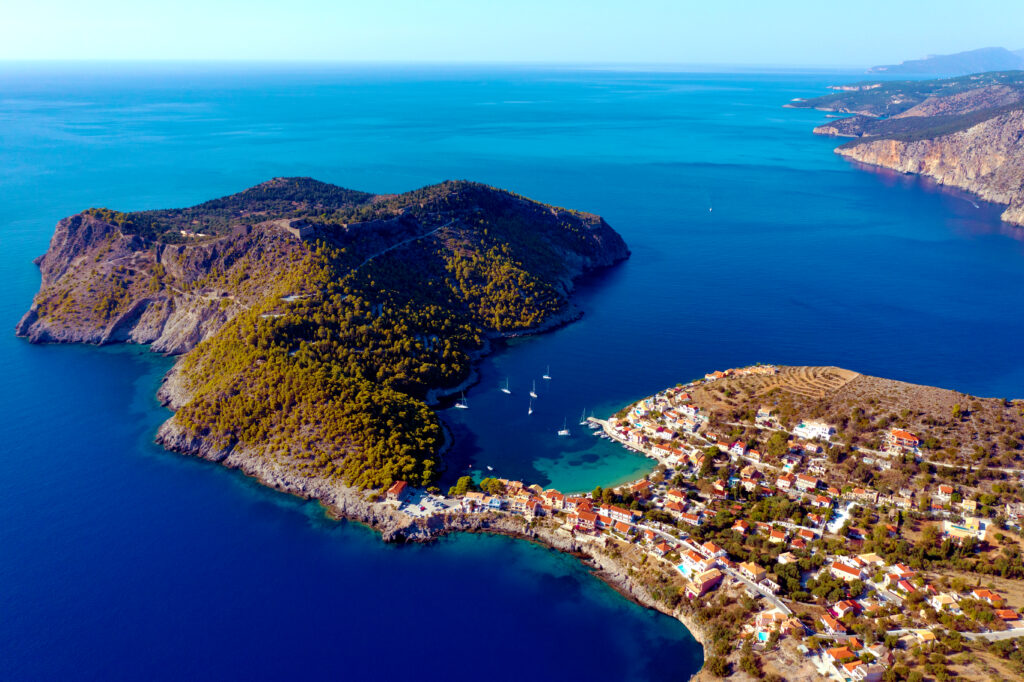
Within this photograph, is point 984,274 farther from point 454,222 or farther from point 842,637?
point 842,637

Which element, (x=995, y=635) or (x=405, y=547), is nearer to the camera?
(x=995, y=635)

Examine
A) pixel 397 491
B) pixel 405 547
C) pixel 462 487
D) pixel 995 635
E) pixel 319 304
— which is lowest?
pixel 405 547

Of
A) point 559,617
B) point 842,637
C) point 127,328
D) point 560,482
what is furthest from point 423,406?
point 127,328

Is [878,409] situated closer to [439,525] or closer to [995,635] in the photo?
[995,635]

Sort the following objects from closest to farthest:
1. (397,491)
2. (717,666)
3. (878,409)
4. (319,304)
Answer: (717,666)
(397,491)
(878,409)
(319,304)

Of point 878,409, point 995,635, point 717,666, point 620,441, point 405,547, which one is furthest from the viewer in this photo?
point 620,441

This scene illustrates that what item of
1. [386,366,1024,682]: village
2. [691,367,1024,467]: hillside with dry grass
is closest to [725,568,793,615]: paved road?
[386,366,1024,682]: village

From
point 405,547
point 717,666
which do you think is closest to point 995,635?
point 717,666

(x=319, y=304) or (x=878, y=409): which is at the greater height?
(x=319, y=304)
